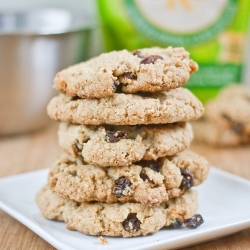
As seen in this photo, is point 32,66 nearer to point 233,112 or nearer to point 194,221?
point 233,112

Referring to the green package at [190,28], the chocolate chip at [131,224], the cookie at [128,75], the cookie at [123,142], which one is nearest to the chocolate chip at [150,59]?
the cookie at [128,75]

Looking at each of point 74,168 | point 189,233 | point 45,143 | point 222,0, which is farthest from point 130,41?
point 189,233

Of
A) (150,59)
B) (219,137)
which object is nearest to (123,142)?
(150,59)

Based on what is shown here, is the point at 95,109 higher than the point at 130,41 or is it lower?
higher

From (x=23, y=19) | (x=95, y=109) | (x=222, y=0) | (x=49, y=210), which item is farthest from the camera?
(x=23, y=19)

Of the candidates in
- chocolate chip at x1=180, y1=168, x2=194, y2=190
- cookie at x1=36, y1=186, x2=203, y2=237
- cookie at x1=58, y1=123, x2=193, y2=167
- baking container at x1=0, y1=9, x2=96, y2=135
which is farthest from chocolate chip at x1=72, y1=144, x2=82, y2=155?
baking container at x1=0, y1=9, x2=96, y2=135

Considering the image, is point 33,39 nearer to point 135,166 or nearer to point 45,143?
point 45,143
